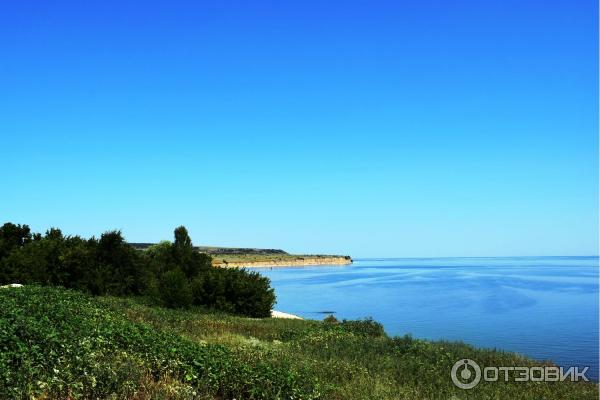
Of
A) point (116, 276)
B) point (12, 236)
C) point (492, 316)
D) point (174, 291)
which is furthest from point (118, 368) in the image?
point (492, 316)

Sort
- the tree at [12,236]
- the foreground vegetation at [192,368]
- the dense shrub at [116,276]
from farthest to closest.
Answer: the tree at [12,236], the dense shrub at [116,276], the foreground vegetation at [192,368]

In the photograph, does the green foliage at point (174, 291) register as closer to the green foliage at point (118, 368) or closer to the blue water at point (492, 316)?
the blue water at point (492, 316)

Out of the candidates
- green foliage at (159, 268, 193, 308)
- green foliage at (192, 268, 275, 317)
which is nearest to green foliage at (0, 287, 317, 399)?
green foliage at (159, 268, 193, 308)

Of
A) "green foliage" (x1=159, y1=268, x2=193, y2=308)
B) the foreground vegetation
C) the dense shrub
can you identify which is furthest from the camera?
the dense shrub

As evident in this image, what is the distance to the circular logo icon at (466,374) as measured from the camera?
12658mm

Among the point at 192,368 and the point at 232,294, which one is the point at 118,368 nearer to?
the point at 192,368

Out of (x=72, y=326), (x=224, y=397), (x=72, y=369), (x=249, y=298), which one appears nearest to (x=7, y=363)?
(x=72, y=369)

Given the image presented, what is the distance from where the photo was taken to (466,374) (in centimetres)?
1358

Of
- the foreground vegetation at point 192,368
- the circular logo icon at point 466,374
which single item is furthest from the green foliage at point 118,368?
the circular logo icon at point 466,374

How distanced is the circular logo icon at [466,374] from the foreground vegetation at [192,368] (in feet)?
0.70

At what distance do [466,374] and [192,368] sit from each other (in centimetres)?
726

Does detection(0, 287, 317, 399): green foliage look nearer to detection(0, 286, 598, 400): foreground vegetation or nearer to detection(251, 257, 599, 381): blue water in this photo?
detection(0, 286, 598, 400): foreground vegetation

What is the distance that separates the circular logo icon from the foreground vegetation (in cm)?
21

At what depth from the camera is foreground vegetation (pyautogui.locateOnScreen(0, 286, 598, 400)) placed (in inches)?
354
